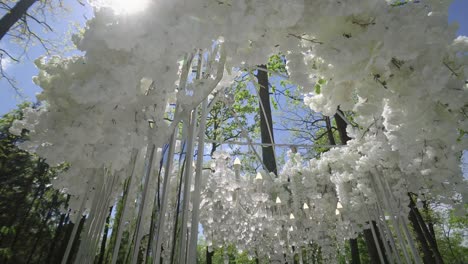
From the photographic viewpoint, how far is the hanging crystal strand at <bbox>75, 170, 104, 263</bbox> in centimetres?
115

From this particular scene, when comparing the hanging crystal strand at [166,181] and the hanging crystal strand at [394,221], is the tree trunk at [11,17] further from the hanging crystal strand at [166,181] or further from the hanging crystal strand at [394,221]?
the hanging crystal strand at [394,221]

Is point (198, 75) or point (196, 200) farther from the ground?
point (198, 75)

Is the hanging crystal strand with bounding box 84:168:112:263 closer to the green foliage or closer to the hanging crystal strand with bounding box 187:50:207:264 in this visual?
the hanging crystal strand with bounding box 187:50:207:264

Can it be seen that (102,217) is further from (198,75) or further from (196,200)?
(198,75)

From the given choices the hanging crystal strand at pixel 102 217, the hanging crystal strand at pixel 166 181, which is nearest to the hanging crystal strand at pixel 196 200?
the hanging crystal strand at pixel 166 181

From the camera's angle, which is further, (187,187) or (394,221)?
(394,221)

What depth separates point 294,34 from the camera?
1090mm

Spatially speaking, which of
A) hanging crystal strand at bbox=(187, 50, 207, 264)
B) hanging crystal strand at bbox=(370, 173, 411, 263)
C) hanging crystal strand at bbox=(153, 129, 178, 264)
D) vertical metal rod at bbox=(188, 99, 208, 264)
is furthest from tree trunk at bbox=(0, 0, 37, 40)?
hanging crystal strand at bbox=(370, 173, 411, 263)

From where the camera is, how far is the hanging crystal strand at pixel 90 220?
1149 millimetres

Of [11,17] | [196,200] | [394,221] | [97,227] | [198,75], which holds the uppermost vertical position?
[11,17]

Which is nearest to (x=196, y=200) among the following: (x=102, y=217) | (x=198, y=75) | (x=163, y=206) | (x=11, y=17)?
(x=163, y=206)

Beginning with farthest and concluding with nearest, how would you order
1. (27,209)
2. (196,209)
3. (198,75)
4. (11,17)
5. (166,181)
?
(11,17), (27,209), (198,75), (196,209), (166,181)

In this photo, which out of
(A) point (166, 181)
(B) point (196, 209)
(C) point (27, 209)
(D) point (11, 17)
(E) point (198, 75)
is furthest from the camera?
(D) point (11, 17)

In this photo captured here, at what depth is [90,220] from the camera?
1190 mm
